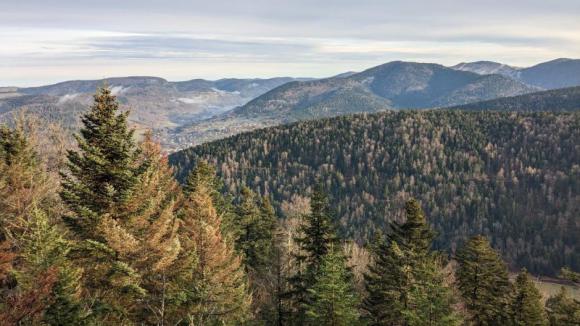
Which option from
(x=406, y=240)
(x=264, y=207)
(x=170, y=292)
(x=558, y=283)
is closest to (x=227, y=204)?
(x=264, y=207)

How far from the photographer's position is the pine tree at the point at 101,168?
21.8 meters

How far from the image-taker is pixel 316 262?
37906 millimetres

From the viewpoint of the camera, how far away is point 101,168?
2186 cm

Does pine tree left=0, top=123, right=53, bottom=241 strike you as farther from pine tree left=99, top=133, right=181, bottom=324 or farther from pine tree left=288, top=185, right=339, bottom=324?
pine tree left=288, top=185, right=339, bottom=324

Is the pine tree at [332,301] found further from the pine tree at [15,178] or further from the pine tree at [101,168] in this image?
the pine tree at [15,178]

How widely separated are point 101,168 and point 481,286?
3805 centimetres

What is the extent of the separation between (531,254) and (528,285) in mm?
170632

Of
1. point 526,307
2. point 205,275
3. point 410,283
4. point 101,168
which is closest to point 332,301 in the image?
point 410,283

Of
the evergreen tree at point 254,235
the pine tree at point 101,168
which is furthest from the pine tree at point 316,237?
the pine tree at point 101,168

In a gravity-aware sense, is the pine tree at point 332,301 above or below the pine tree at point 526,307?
above

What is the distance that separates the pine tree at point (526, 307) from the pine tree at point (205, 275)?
93.1 feet

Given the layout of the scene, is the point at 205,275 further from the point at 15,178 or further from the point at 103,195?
the point at 15,178

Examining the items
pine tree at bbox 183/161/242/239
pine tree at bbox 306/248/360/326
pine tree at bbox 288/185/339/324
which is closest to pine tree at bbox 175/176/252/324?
pine tree at bbox 306/248/360/326

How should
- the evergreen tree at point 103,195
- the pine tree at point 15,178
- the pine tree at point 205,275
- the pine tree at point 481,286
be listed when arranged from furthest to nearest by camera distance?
the pine tree at point 481,286 < the pine tree at point 15,178 < the pine tree at point 205,275 < the evergreen tree at point 103,195
